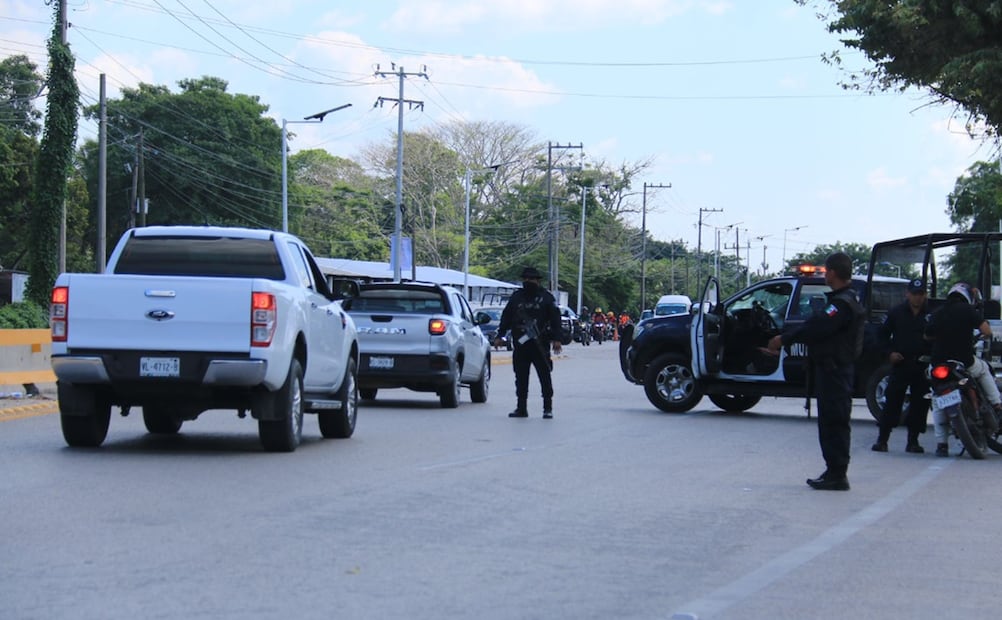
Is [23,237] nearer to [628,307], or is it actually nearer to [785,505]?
[628,307]

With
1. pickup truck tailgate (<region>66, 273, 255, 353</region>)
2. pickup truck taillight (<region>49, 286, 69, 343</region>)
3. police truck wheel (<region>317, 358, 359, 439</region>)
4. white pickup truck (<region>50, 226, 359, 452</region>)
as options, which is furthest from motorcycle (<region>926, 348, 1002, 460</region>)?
pickup truck taillight (<region>49, 286, 69, 343</region>)

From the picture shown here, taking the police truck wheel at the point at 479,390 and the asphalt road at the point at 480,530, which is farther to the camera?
the police truck wheel at the point at 479,390

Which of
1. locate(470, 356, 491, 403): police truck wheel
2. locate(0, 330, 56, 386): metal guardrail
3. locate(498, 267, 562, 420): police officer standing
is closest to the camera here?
locate(498, 267, 562, 420): police officer standing

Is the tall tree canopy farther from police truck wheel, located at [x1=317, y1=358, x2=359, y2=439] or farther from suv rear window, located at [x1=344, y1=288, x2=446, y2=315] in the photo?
police truck wheel, located at [x1=317, y1=358, x2=359, y2=439]

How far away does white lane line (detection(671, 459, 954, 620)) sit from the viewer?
6.52 metres

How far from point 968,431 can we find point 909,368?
1.08 m

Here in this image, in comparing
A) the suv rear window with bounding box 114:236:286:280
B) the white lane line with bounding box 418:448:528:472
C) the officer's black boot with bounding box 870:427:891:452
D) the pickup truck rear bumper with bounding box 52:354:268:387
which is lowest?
the white lane line with bounding box 418:448:528:472

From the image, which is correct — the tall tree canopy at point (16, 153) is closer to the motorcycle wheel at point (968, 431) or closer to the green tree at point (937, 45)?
the green tree at point (937, 45)

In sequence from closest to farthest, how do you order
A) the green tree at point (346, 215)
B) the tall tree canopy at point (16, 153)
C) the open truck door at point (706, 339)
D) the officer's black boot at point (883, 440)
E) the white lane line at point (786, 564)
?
the white lane line at point (786, 564) < the officer's black boot at point (883, 440) < the open truck door at point (706, 339) < the tall tree canopy at point (16, 153) < the green tree at point (346, 215)

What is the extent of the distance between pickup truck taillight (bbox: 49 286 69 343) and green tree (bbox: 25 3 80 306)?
2562 centimetres

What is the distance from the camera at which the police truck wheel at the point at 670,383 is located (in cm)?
2011

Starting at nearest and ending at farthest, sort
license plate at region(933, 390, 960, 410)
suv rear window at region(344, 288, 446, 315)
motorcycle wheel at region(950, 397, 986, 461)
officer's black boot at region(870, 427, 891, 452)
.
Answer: license plate at region(933, 390, 960, 410) < motorcycle wheel at region(950, 397, 986, 461) < officer's black boot at region(870, 427, 891, 452) < suv rear window at region(344, 288, 446, 315)

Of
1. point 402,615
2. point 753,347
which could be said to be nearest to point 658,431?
point 753,347

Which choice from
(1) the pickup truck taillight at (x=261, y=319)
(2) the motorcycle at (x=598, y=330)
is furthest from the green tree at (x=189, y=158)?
(1) the pickup truck taillight at (x=261, y=319)
